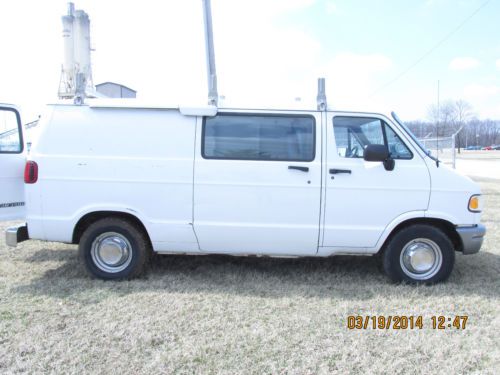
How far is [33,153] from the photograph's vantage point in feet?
14.2

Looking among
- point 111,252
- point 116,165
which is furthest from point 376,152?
point 111,252

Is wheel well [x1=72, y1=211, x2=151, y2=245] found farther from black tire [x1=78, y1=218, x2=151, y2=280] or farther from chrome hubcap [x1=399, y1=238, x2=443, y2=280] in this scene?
chrome hubcap [x1=399, y1=238, x2=443, y2=280]

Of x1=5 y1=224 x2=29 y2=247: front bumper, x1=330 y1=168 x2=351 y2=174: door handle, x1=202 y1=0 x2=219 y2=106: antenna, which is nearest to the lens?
x1=330 y1=168 x2=351 y2=174: door handle

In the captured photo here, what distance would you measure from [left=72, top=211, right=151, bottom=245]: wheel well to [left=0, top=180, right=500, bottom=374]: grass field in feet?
1.79

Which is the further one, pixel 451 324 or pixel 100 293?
pixel 100 293

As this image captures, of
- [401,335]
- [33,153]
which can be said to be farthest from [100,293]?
[401,335]

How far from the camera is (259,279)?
4562 millimetres

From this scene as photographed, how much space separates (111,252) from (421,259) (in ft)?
11.9

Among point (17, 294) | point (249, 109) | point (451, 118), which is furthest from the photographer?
point (451, 118)

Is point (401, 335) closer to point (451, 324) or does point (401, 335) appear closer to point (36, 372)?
point (451, 324)

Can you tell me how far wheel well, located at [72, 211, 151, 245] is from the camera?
4.48 metres

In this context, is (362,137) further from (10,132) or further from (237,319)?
(10,132)

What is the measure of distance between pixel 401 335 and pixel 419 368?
47 cm

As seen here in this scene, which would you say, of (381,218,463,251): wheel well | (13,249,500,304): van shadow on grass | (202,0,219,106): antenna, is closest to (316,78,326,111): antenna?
(381,218,463,251): wheel well
